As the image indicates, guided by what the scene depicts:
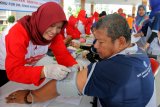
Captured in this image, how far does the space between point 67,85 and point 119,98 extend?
0.84 feet

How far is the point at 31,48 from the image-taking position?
4.69 feet

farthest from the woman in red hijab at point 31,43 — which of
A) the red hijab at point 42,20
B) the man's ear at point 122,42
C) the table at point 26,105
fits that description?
the man's ear at point 122,42

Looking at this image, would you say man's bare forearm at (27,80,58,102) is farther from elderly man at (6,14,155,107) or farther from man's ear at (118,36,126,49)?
man's ear at (118,36,126,49)

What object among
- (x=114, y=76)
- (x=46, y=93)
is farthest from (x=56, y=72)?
(x=114, y=76)

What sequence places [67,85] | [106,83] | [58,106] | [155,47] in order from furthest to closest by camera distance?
[155,47] < [58,106] < [67,85] < [106,83]

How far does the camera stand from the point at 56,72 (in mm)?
1065

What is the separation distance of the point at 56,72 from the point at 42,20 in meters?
0.40

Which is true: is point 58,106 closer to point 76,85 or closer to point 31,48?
point 76,85

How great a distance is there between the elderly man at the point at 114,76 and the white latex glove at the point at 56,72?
0.13 ft

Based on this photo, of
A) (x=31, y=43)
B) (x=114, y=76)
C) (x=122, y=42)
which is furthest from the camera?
(x=31, y=43)

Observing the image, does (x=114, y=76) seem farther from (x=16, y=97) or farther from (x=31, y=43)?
(x=31, y=43)

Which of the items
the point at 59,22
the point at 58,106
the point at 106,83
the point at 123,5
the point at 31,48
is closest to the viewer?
the point at 106,83

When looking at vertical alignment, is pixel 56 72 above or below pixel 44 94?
above

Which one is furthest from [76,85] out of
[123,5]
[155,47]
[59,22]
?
[123,5]
